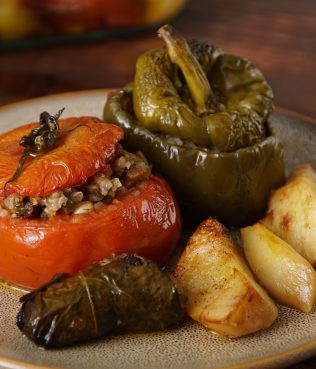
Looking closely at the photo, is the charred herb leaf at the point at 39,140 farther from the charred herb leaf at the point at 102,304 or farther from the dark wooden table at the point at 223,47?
the dark wooden table at the point at 223,47

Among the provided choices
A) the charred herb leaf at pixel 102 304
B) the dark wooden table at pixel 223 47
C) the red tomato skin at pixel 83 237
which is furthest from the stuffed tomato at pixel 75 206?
the dark wooden table at pixel 223 47

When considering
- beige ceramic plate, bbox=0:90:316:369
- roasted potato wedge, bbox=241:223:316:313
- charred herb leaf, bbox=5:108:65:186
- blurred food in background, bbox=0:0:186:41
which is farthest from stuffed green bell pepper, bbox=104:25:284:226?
blurred food in background, bbox=0:0:186:41

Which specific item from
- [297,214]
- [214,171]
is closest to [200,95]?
[214,171]

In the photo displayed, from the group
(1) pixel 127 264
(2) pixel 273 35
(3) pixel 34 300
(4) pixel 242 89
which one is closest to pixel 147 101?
(4) pixel 242 89

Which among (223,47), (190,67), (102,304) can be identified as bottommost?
(223,47)

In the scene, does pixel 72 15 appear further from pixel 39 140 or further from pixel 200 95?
pixel 39 140
